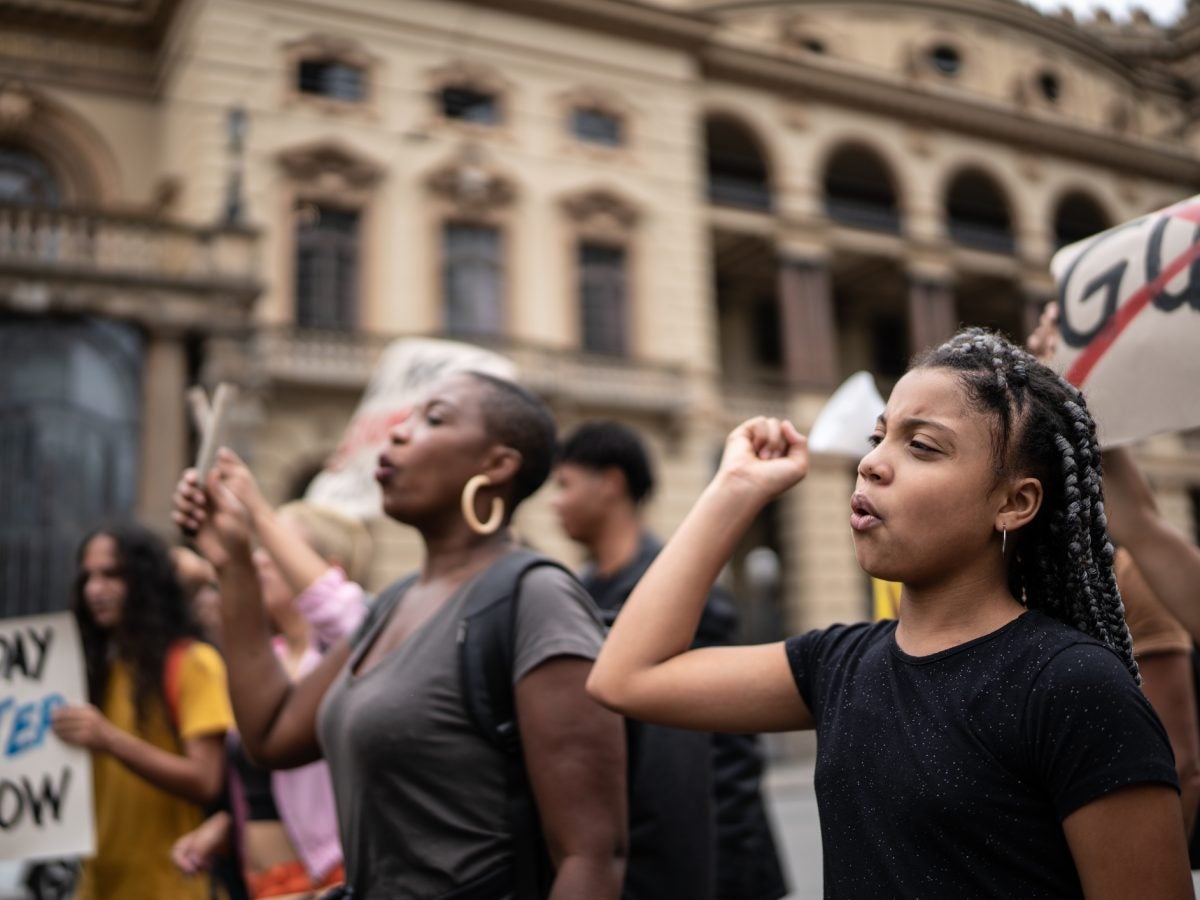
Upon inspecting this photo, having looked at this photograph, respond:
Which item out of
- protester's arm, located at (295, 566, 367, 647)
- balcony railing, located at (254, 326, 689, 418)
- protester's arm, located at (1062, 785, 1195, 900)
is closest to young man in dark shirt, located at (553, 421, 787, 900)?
protester's arm, located at (295, 566, 367, 647)

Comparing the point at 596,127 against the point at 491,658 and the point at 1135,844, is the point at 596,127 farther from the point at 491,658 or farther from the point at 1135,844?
the point at 1135,844

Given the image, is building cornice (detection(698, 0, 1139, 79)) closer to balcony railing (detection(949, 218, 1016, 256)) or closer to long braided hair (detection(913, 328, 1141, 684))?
balcony railing (detection(949, 218, 1016, 256))

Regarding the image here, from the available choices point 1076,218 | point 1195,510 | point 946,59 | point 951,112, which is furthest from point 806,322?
point 1195,510

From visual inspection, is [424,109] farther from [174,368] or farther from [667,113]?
[174,368]

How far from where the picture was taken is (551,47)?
18.5 metres

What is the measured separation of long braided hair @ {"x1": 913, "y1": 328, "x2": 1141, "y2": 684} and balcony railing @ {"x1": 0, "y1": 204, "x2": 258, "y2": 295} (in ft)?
46.4

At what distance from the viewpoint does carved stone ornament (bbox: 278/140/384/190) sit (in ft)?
54.9

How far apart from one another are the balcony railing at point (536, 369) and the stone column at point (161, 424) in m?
1.22

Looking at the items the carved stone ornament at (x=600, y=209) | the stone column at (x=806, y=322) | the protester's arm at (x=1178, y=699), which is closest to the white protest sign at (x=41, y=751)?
the protester's arm at (x=1178, y=699)

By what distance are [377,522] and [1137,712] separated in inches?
611

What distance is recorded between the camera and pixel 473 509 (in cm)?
250

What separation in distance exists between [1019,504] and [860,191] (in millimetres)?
22856

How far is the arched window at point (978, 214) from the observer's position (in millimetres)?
23250

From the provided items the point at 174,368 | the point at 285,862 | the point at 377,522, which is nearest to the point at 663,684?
the point at 285,862
